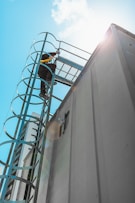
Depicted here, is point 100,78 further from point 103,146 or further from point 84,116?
point 103,146

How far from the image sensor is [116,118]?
158 cm

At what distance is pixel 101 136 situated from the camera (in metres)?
1.72

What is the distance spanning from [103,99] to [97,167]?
657mm

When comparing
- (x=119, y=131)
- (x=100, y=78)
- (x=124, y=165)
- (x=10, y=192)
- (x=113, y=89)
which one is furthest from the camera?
(x=10, y=192)

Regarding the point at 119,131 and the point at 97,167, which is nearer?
the point at 119,131

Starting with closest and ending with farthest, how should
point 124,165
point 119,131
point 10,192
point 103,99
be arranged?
point 124,165 < point 119,131 < point 103,99 < point 10,192

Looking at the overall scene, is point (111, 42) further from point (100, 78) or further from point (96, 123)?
point (96, 123)

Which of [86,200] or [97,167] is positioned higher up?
[97,167]

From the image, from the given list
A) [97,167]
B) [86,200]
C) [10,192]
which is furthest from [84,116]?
[10,192]

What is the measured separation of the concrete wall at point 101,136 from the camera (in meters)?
1.36

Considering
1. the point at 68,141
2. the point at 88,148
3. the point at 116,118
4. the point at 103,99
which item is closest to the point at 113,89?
the point at 103,99

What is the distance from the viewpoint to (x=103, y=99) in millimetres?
1910

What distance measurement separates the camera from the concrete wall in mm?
1360

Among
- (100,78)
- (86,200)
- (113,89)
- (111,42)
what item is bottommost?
(86,200)
